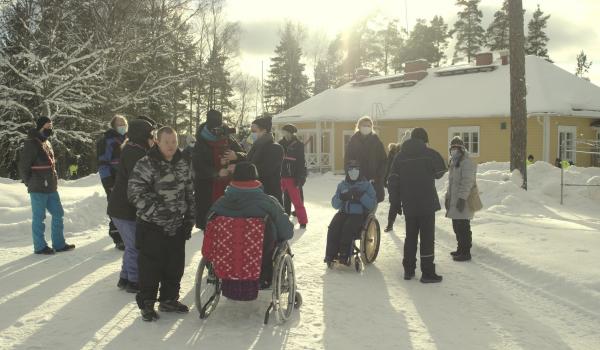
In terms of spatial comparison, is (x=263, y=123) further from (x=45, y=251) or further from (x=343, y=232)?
(x=45, y=251)

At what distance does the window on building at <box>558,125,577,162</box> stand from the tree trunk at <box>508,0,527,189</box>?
10165 mm

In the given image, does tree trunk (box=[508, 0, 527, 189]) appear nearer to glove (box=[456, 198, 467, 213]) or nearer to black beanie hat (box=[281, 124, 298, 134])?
black beanie hat (box=[281, 124, 298, 134])

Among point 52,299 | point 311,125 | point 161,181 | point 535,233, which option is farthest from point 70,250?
point 311,125

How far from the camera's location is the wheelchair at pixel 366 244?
6648 millimetres

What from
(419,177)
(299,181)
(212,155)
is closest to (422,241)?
(419,177)

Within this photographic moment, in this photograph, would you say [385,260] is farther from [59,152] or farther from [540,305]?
[59,152]

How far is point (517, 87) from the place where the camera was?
45.0ft

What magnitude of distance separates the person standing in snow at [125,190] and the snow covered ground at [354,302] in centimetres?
36

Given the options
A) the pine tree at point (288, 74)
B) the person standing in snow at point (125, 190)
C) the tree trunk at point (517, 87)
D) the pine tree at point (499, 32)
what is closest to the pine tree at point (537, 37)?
the pine tree at point (499, 32)

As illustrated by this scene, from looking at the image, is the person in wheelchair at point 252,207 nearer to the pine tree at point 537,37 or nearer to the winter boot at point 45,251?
the winter boot at point 45,251

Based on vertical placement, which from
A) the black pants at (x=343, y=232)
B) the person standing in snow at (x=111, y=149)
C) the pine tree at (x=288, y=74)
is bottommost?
the black pants at (x=343, y=232)

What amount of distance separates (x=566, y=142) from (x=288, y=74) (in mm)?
36693

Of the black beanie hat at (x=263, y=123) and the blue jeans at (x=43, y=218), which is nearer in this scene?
the black beanie hat at (x=263, y=123)

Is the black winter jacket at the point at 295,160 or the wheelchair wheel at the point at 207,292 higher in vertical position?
the black winter jacket at the point at 295,160
